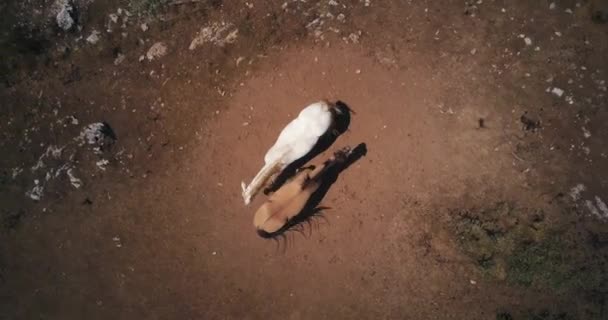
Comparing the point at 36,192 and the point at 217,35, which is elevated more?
the point at 217,35

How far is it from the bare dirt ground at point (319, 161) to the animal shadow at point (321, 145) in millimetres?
128

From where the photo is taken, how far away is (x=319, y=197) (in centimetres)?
718

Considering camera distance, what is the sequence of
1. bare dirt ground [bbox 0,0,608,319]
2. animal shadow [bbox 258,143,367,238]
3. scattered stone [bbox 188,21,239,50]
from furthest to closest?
scattered stone [bbox 188,21,239,50]
animal shadow [bbox 258,143,367,238]
bare dirt ground [bbox 0,0,608,319]

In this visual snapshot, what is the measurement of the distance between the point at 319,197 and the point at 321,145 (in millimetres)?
774

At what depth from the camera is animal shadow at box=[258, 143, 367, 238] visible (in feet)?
23.3

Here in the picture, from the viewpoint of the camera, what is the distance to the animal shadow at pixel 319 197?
7.11 m

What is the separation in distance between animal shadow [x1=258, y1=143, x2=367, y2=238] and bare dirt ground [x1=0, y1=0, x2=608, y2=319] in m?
0.11

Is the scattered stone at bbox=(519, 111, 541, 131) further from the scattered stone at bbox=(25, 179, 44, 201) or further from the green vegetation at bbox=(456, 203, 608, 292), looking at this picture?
the scattered stone at bbox=(25, 179, 44, 201)

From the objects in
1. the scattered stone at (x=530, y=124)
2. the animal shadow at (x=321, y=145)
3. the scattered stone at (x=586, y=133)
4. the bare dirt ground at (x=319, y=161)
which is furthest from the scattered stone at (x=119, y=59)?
the scattered stone at (x=586, y=133)

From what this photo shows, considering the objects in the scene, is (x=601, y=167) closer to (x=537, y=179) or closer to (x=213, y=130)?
(x=537, y=179)

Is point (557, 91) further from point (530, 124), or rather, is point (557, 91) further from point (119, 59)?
point (119, 59)

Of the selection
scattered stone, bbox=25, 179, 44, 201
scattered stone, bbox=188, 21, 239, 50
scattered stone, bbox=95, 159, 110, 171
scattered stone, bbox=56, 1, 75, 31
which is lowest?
scattered stone, bbox=25, 179, 44, 201

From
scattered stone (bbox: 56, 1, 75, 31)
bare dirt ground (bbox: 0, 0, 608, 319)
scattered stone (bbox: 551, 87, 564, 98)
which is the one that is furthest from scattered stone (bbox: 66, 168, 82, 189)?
scattered stone (bbox: 551, 87, 564, 98)

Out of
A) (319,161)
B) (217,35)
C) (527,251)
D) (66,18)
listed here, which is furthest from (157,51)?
(527,251)
